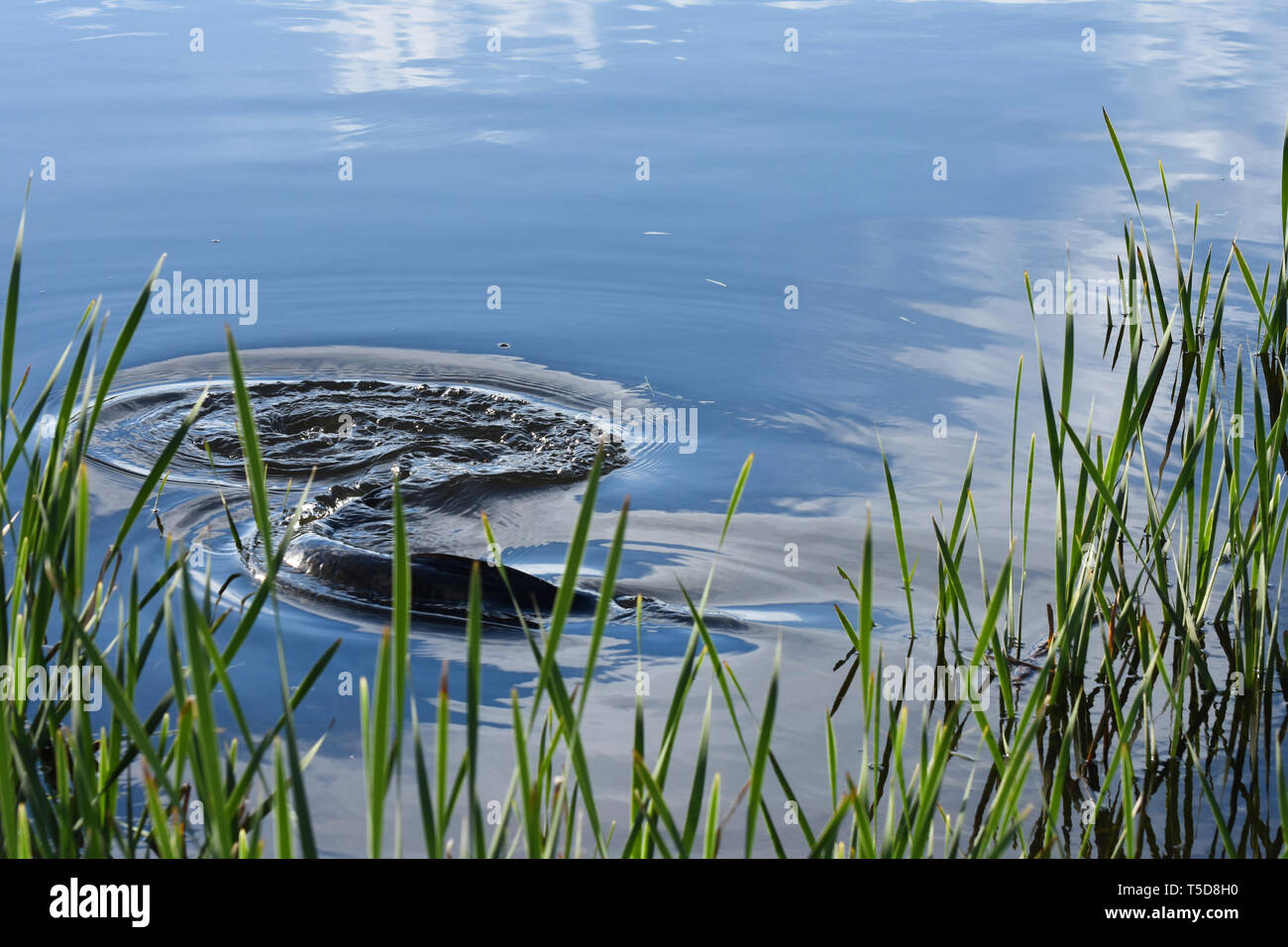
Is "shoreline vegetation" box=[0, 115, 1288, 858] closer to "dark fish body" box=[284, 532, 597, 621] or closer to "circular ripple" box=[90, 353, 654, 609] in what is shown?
"dark fish body" box=[284, 532, 597, 621]

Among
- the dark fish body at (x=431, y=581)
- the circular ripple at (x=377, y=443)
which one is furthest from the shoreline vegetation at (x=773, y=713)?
the circular ripple at (x=377, y=443)

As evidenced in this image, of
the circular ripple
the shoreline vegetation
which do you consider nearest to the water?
the circular ripple

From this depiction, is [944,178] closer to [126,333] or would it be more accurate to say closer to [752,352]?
[752,352]

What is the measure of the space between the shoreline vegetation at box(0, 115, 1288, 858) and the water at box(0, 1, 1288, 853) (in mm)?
240

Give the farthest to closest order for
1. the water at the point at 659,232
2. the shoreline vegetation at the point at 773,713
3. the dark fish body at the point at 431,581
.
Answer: the water at the point at 659,232
the dark fish body at the point at 431,581
the shoreline vegetation at the point at 773,713

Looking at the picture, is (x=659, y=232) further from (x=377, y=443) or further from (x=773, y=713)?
(x=773, y=713)

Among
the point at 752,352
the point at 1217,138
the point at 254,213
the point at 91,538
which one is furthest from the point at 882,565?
the point at 1217,138

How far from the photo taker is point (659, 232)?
7027mm

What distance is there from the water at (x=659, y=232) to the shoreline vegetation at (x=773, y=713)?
24 cm

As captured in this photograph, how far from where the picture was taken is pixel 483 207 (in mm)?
7363

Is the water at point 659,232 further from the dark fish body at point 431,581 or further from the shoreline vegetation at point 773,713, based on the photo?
the shoreline vegetation at point 773,713

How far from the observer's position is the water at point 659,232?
4.03 m

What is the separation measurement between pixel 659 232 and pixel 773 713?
5831 mm

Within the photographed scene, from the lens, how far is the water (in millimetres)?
4031
